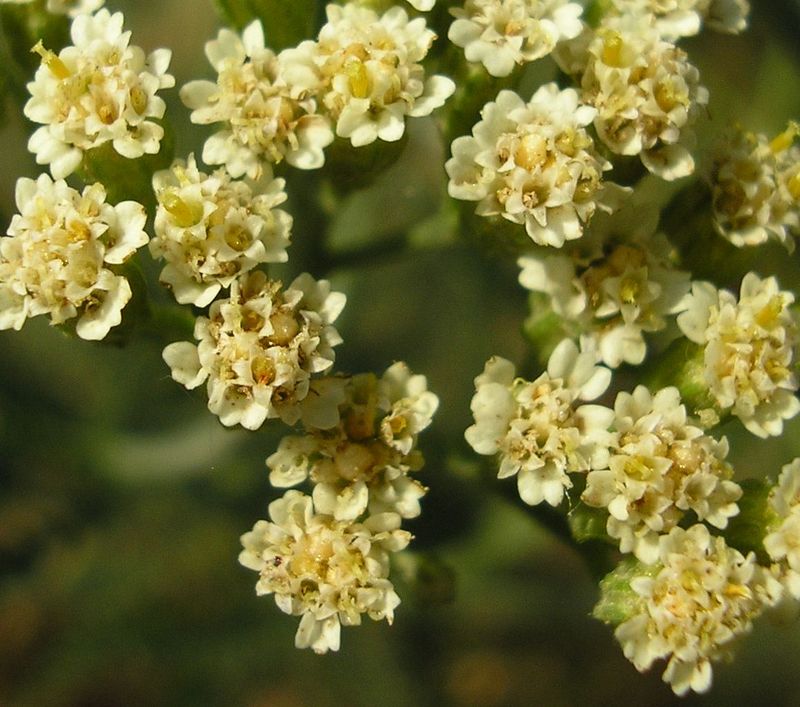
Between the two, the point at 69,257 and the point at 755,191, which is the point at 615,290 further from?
the point at 69,257

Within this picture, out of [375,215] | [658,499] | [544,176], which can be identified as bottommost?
[375,215]

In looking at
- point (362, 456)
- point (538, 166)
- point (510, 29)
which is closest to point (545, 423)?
point (362, 456)

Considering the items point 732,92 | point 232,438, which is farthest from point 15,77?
point 732,92

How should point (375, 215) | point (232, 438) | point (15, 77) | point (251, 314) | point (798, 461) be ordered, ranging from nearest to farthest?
1. point (251, 314)
2. point (798, 461)
3. point (15, 77)
4. point (232, 438)
5. point (375, 215)

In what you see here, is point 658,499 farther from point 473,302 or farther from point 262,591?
point 473,302

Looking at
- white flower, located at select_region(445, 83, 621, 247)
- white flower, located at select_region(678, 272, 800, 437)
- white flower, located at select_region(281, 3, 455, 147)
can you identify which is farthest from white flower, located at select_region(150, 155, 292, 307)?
white flower, located at select_region(678, 272, 800, 437)

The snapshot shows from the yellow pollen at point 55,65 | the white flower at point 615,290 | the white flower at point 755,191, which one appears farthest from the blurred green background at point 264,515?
the yellow pollen at point 55,65

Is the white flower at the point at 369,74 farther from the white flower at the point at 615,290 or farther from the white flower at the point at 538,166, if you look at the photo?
the white flower at the point at 615,290
